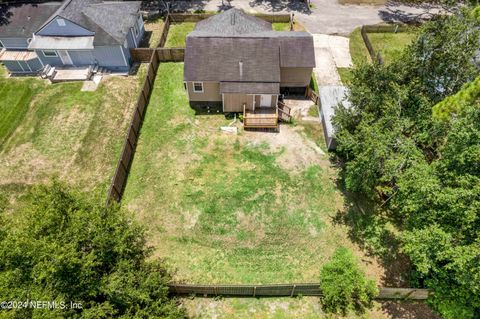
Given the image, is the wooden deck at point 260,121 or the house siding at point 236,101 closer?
the wooden deck at point 260,121

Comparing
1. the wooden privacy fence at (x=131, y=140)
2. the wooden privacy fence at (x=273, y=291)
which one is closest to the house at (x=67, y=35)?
the wooden privacy fence at (x=131, y=140)

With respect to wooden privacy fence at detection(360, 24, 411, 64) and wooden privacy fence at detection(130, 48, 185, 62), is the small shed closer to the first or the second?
wooden privacy fence at detection(360, 24, 411, 64)

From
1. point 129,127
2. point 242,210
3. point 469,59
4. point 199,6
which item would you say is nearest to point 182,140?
point 129,127

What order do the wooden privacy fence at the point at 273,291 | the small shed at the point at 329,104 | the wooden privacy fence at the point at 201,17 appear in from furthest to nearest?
1. the wooden privacy fence at the point at 201,17
2. the small shed at the point at 329,104
3. the wooden privacy fence at the point at 273,291

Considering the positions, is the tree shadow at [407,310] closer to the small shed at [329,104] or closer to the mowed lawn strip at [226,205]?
the mowed lawn strip at [226,205]

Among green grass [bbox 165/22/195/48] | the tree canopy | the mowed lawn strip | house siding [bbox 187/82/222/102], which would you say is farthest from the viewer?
green grass [bbox 165/22/195/48]

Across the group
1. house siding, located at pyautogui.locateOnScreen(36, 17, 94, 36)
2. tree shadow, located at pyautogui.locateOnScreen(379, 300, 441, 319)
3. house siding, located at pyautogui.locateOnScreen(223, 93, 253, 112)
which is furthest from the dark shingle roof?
tree shadow, located at pyautogui.locateOnScreen(379, 300, 441, 319)

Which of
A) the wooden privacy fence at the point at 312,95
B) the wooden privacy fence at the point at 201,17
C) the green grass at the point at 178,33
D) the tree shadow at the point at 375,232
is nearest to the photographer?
the tree shadow at the point at 375,232
